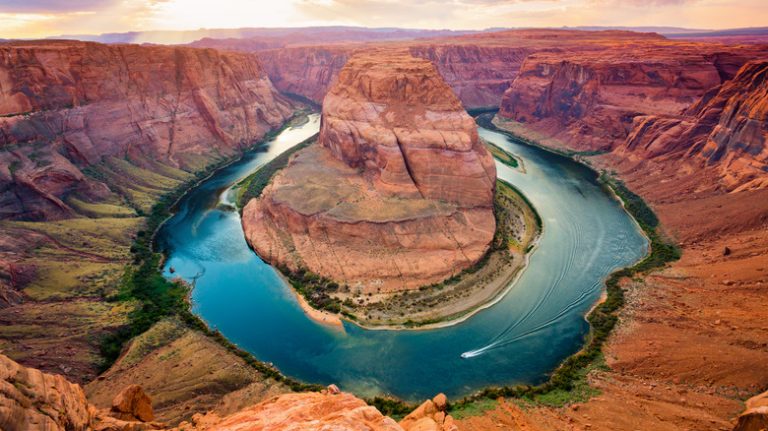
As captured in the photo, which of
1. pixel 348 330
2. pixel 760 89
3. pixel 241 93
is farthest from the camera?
pixel 241 93

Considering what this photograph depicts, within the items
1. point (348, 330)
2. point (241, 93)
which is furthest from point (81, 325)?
point (241, 93)

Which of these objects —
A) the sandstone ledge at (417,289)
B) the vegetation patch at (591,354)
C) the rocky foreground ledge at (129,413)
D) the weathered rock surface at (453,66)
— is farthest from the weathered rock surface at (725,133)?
the weathered rock surface at (453,66)

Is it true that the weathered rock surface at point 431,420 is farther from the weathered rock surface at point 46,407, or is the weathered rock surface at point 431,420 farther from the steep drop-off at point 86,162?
the steep drop-off at point 86,162

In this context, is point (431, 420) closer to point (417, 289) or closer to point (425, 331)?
point (425, 331)

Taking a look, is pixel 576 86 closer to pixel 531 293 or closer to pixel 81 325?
pixel 531 293

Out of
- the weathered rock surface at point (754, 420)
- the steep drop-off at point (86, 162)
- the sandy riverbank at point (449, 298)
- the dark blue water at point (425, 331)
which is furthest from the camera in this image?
the sandy riverbank at point (449, 298)

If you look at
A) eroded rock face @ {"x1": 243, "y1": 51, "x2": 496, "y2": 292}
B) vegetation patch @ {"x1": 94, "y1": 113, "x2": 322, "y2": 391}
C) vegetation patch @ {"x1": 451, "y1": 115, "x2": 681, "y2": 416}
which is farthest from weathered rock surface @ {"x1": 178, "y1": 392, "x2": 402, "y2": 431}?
eroded rock face @ {"x1": 243, "y1": 51, "x2": 496, "y2": 292}

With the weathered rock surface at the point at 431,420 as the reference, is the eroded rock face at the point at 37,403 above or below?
above
